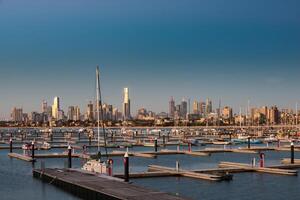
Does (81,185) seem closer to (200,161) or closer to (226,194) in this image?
(226,194)

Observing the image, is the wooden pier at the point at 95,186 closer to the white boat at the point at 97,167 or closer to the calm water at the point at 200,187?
the calm water at the point at 200,187

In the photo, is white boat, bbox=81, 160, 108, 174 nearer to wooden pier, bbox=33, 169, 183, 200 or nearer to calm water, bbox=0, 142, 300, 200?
wooden pier, bbox=33, 169, 183, 200

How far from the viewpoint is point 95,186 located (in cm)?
3325

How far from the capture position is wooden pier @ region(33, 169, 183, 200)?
94.9ft

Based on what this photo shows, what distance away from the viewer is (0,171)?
52344mm

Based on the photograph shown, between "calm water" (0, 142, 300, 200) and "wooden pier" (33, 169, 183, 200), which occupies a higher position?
"wooden pier" (33, 169, 183, 200)

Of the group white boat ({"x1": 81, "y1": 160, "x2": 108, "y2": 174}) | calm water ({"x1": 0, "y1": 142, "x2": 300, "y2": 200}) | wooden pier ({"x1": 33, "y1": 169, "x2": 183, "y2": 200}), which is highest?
white boat ({"x1": 81, "y1": 160, "x2": 108, "y2": 174})

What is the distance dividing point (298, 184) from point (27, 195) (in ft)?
62.5

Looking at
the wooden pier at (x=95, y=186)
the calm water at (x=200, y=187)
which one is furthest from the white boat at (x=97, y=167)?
the calm water at (x=200, y=187)

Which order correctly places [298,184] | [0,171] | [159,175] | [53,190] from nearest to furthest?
[53,190], [298,184], [159,175], [0,171]

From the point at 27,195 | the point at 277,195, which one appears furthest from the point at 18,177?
the point at 277,195

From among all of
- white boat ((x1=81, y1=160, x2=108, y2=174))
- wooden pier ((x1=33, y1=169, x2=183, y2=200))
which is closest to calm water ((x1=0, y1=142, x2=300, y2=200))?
wooden pier ((x1=33, y1=169, x2=183, y2=200))

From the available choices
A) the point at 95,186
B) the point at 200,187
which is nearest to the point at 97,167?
the point at 200,187

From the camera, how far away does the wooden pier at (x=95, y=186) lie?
2894 cm
